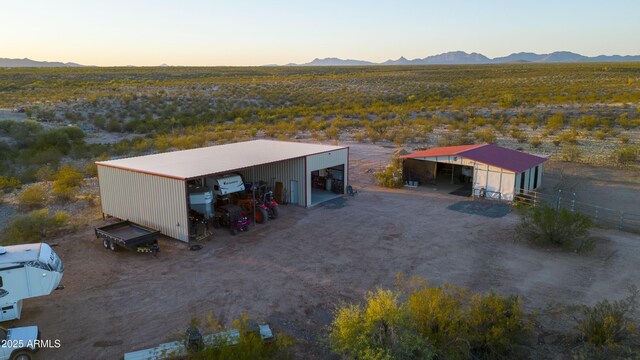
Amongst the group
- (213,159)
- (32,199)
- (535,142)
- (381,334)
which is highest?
(213,159)

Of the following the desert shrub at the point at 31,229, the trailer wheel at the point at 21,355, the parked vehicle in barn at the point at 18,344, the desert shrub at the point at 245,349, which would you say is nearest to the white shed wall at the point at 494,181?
the desert shrub at the point at 245,349

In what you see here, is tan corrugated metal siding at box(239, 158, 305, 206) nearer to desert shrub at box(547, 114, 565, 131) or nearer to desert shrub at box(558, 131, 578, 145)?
desert shrub at box(558, 131, 578, 145)

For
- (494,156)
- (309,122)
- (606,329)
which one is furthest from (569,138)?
(606,329)

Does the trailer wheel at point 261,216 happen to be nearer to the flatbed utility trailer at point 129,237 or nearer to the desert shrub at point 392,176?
the flatbed utility trailer at point 129,237

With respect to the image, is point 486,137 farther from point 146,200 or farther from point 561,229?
point 146,200

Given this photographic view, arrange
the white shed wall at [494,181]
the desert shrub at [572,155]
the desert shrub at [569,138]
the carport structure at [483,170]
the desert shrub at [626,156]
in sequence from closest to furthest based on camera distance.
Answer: the white shed wall at [494,181] < the carport structure at [483,170] < the desert shrub at [626,156] < the desert shrub at [572,155] < the desert shrub at [569,138]

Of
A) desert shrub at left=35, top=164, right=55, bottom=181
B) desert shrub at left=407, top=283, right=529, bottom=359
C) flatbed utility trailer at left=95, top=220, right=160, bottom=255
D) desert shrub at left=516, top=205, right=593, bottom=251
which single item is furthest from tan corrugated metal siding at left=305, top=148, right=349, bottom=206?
desert shrub at left=35, top=164, right=55, bottom=181

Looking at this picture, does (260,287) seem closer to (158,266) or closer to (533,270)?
(158,266)
